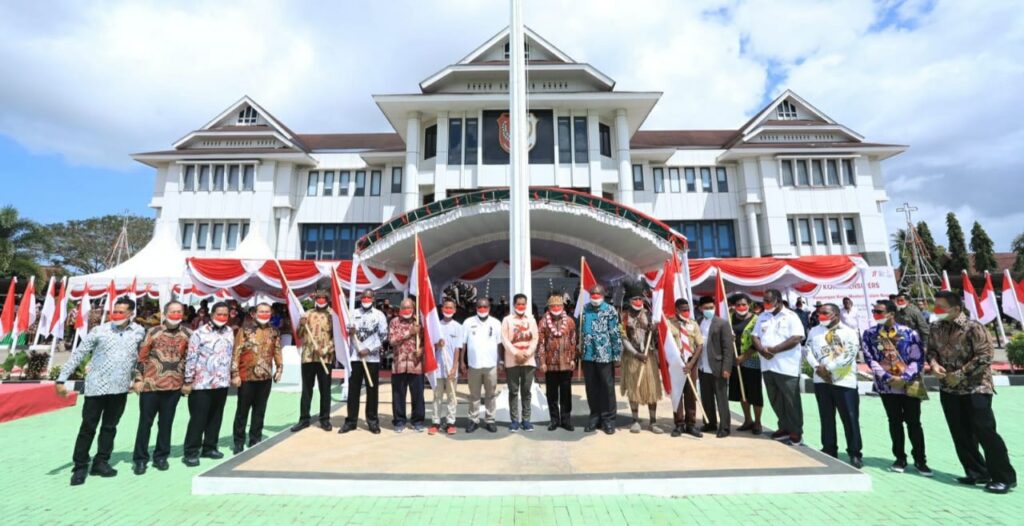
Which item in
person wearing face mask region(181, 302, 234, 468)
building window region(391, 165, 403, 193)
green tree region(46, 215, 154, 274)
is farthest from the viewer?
green tree region(46, 215, 154, 274)

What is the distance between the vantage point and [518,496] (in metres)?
4.14

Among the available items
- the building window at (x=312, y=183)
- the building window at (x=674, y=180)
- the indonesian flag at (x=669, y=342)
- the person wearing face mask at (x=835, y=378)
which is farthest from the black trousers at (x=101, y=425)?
the building window at (x=674, y=180)

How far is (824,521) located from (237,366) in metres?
6.45

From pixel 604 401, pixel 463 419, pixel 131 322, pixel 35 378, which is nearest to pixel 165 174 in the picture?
pixel 35 378

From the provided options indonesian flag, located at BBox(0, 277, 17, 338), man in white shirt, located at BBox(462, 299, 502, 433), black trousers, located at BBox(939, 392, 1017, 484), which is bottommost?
black trousers, located at BBox(939, 392, 1017, 484)

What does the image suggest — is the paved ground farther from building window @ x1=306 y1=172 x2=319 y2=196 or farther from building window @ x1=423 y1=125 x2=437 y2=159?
building window @ x1=306 y1=172 x2=319 y2=196

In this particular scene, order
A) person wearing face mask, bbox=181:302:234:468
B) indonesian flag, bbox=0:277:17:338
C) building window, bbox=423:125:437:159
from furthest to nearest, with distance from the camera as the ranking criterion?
1. building window, bbox=423:125:437:159
2. indonesian flag, bbox=0:277:17:338
3. person wearing face mask, bbox=181:302:234:468

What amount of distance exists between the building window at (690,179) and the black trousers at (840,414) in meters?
21.3

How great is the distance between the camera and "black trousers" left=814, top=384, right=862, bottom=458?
498 cm

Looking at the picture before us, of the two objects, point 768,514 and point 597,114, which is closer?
point 768,514

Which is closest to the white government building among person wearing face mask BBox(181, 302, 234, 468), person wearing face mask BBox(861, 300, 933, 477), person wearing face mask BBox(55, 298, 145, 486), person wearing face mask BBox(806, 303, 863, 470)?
person wearing face mask BBox(181, 302, 234, 468)

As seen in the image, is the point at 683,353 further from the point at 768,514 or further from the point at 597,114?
the point at 597,114

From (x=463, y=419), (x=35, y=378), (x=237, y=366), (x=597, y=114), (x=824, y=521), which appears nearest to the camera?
(x=824, y=521)

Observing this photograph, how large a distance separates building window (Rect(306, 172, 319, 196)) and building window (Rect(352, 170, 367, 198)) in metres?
2.29
